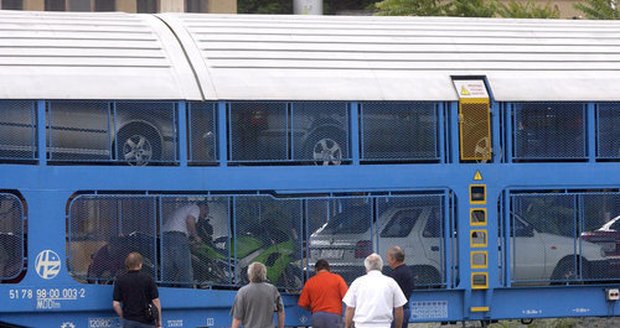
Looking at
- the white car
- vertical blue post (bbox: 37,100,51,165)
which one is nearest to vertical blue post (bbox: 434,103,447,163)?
the white car

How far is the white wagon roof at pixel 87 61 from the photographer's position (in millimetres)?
14742

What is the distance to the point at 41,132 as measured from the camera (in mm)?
14688

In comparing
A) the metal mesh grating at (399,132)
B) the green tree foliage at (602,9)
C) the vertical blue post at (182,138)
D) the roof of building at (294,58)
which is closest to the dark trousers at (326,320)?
the metal mesh grating at (399,132)

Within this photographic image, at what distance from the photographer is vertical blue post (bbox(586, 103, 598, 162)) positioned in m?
16.3

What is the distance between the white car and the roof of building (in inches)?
54.6

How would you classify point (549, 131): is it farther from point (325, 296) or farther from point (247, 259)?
point (247, 259)

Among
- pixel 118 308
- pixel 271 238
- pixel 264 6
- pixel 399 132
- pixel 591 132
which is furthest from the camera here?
pixel 264 6

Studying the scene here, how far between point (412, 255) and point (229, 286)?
2.17 m

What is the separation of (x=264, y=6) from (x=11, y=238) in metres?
30.1

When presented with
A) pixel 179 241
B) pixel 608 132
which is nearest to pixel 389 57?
pixel 608 132

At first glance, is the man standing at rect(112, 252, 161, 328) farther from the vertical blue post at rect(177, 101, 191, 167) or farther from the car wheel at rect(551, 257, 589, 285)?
the car wheel at rect(551, 257, 589, 285)

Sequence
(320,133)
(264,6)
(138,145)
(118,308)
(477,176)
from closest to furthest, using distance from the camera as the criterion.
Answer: (118,308)
(138,145)
(320,133)
(477,176)
(264,6)

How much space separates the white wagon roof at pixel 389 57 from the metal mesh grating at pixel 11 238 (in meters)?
2.46

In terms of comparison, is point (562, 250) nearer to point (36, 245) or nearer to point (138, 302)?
point (138, 302)
